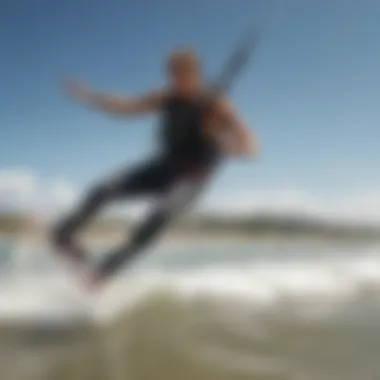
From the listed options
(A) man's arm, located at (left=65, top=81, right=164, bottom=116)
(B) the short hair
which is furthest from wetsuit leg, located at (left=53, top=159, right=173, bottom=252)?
(B) the short hair

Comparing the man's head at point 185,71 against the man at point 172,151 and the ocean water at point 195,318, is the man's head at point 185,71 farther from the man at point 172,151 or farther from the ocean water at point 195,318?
the ocean water at point 195,318

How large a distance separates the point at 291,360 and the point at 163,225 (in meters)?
0.56

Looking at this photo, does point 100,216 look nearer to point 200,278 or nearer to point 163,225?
point 163,225

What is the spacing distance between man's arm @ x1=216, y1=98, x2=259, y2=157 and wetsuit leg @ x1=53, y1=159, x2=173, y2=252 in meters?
0.20

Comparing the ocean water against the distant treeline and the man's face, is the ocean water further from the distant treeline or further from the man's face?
the man's face

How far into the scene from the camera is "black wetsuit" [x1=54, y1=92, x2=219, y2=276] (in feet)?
6.70

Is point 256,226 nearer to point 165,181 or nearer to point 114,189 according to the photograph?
point 165,181

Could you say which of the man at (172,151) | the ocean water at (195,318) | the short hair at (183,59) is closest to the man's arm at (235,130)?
the man at (172,151)

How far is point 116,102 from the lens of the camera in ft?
6.75

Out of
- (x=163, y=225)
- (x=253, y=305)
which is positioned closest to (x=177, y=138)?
(x=163, y=225)

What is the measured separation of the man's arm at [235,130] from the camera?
2006mm

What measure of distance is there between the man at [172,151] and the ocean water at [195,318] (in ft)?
0.24

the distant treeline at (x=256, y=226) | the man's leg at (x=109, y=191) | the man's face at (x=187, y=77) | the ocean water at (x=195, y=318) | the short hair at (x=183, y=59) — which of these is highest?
the short hair at (x=183, y=59)

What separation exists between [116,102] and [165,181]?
0.26 meters
